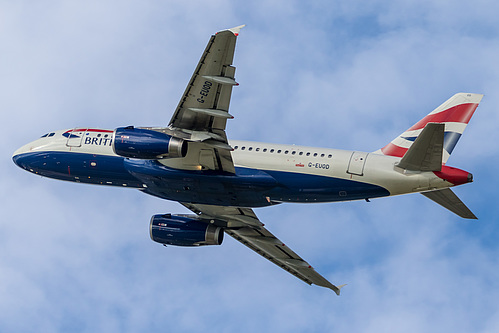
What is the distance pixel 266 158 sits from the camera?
48531 millimetres

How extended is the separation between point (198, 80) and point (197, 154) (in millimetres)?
5767

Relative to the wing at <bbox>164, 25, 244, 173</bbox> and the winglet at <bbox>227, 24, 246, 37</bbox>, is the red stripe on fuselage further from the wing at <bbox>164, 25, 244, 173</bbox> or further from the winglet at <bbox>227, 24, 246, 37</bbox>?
the winglet at <bbox>227, 24, 246, 37</bbox>

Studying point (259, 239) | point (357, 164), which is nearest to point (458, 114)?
point (357, 164)

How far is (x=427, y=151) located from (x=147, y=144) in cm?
1516

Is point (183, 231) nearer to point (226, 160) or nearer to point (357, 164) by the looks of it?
point (226, 160)

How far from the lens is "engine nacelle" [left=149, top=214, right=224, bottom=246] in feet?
183

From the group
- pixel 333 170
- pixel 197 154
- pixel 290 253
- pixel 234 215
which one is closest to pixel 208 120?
pixel 197 154

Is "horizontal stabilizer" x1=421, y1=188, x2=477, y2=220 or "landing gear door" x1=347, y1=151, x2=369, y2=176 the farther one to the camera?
"landing gear door" x1=347, y1=151, x2=369, y2=176

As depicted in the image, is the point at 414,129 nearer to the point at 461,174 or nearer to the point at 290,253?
the point at 461,174

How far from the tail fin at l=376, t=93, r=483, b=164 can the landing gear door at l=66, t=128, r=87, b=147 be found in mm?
18588

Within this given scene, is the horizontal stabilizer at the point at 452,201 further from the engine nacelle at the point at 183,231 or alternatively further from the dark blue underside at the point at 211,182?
the engine nacelle at the point at 183,231

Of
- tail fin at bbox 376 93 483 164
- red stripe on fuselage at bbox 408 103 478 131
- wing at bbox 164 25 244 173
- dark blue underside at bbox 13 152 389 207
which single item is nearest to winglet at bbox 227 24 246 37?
wing at bbox 164 25 244 173

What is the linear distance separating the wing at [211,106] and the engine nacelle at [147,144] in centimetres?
80

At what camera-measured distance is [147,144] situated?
45.4 meters
